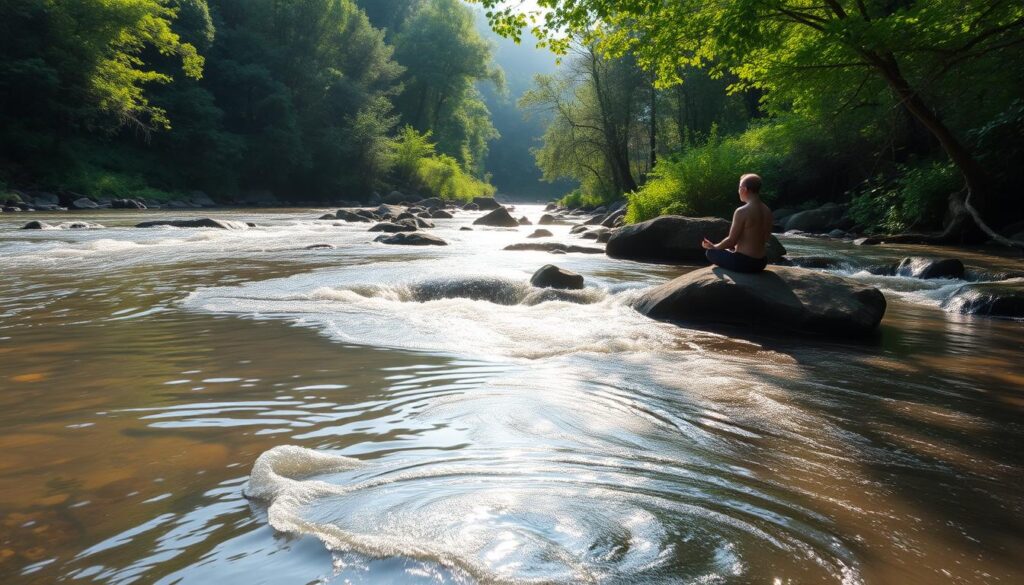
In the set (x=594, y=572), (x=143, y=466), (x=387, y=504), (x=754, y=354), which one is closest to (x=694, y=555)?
(x=594, y=572)

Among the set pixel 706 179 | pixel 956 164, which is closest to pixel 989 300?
pixel 956 164

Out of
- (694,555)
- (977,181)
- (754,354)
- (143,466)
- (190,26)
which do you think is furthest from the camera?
(190,26)

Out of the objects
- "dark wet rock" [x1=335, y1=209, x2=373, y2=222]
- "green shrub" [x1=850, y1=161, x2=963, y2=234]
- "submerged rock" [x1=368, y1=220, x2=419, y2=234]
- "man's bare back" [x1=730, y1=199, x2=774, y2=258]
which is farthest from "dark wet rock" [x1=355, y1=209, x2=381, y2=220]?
"man's bare back" [x1=730, y1=199, x2=774, y2=258]

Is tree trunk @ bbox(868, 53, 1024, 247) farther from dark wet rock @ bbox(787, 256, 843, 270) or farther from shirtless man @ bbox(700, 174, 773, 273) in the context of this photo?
shirtless man @ bbox(700, 174, 773, 273)

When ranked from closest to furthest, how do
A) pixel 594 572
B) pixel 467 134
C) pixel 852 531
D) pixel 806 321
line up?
pixel 594 572
pixel 852 531
pixel 806 321
pixel 467 134

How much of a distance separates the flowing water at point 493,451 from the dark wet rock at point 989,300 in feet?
3.05

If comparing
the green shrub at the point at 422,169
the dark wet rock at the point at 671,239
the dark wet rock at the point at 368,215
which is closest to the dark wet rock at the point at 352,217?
the dark wet rock at the point at 368,215

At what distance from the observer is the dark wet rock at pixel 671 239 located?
1092cm

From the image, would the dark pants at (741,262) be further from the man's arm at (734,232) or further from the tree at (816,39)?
the tree at (816,39)

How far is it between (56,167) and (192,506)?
33.2 metres

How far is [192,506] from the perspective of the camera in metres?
2.15

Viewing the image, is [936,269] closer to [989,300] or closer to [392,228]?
[989,300]

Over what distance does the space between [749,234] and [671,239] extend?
5155 millimetres

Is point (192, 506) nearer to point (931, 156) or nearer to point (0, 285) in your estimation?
point (0, 285)
